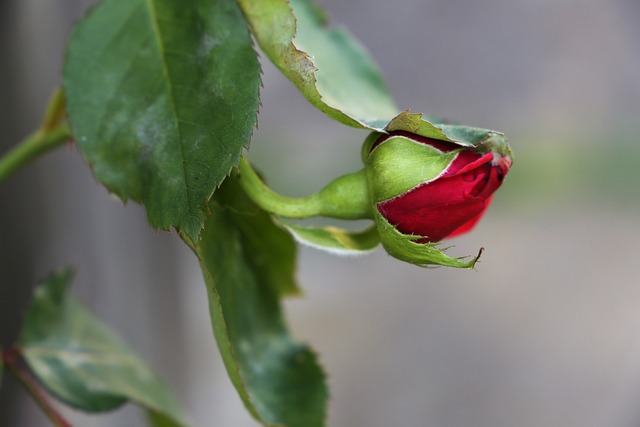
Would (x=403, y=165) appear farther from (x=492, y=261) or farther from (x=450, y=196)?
(x=492, y=261)

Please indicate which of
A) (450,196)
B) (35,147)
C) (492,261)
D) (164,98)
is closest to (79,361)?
(35,147)

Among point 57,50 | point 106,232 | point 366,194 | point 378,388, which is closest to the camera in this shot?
point 366,194

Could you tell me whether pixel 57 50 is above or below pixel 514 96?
below

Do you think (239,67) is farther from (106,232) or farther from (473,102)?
(473,102)

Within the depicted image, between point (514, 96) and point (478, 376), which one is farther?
point (514, 96)

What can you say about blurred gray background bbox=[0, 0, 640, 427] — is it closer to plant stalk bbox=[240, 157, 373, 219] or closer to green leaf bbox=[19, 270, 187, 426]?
green leaf bbox=[19, 270, 187, 426]

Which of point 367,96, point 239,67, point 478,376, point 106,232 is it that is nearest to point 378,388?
point 478,376

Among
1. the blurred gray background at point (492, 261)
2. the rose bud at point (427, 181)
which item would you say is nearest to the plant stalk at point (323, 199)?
the rose bud at point (427, 181)

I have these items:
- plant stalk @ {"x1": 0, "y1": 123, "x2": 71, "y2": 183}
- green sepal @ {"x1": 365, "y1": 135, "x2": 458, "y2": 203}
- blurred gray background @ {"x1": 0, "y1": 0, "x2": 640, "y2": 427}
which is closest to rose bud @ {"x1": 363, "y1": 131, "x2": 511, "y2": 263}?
green sepal @ {"x1": 365, "y1": 135, "x2": 458, "y2": 203}
